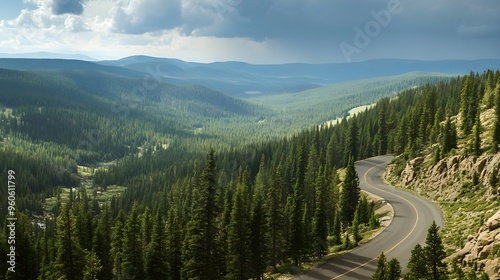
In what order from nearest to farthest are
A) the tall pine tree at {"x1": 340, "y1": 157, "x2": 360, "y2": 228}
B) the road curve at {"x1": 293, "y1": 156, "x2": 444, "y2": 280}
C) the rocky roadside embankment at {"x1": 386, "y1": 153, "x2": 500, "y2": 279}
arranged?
1. the rocky roadside embankment at {"x1": 386, "y1": 153, "x2": 500, "y2": 279}
2. the road curve at {"x1": 293, "y1": 156, "x2": 444, "y2": 280}
3. the tall pine tree at {"x1": 340, "y1": 157, "x2": 360, "y2": 228}

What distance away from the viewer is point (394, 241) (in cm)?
5400

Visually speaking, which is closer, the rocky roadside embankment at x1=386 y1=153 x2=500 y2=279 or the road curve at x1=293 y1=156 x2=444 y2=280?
the rocky roadside embankment at x1=386 y1=153 x2=500 y2=279

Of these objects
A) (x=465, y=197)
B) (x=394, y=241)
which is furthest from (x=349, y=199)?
(x=394, y=241)

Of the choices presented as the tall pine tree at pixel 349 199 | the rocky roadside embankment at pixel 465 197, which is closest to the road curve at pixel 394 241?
the rocky roadside embankment at pixel 465 197

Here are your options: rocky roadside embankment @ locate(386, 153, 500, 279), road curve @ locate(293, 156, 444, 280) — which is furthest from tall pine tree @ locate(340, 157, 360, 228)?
rocky roadside embankment @ locate(386, 153, 500, 279)

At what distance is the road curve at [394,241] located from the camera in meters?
46.5

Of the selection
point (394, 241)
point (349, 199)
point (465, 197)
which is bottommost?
point (349, 199)

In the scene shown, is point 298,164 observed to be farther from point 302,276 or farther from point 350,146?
point 302,276

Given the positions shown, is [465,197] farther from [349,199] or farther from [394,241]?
[349,199]

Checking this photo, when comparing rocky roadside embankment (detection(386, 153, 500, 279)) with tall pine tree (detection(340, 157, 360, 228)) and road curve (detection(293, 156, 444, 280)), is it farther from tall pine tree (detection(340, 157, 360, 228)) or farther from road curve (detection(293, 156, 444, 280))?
tall pine tree (detection(340, 157, 360, 228))

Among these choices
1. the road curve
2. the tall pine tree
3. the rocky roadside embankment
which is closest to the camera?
the rocky roadside embankment

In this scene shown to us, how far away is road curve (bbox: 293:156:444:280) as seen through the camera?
46469 mm

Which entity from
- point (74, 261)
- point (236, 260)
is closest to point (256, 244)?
point (236, 260)

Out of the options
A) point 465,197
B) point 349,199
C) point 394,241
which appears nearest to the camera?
point 394,241
